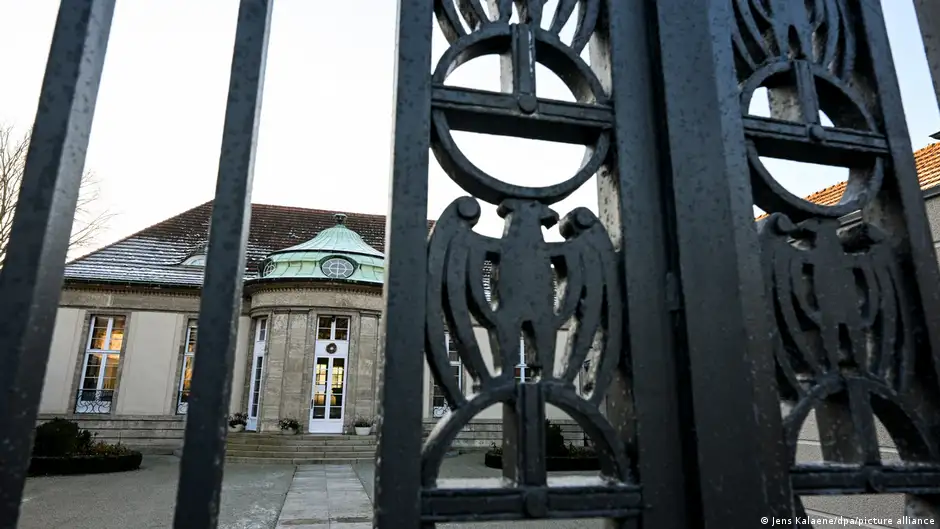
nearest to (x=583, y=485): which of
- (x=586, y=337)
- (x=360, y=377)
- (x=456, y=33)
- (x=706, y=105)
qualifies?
(x=586, y=337)

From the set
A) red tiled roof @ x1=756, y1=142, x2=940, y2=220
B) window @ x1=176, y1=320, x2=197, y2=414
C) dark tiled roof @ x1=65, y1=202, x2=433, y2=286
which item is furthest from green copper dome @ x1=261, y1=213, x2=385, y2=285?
red tiled roof @ x1=756, y1=142, x2=940, y2=220

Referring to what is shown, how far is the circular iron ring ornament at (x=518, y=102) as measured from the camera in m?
1.29

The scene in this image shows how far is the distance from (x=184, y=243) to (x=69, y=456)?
914cm

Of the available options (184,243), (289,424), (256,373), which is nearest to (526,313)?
(289,424)

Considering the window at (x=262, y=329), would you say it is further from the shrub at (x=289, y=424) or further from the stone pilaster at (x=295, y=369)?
the shrub at (x=289, y=424)

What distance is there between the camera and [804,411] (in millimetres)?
1257

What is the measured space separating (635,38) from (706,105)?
0.28 metres

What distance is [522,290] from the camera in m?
1.23

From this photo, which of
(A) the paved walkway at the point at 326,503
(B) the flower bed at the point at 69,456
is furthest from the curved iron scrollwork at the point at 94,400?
(A) the paved walkway at the point at 326,503

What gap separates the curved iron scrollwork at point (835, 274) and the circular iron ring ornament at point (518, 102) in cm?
42

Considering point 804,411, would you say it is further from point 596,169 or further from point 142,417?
point 142,417

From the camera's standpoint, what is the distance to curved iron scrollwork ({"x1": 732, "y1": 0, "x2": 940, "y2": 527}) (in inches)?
50.6

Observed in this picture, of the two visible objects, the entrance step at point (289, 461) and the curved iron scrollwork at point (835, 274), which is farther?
the entrance step at point (289, 461)

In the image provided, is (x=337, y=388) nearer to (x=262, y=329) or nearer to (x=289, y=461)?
(x=289, y=461)
